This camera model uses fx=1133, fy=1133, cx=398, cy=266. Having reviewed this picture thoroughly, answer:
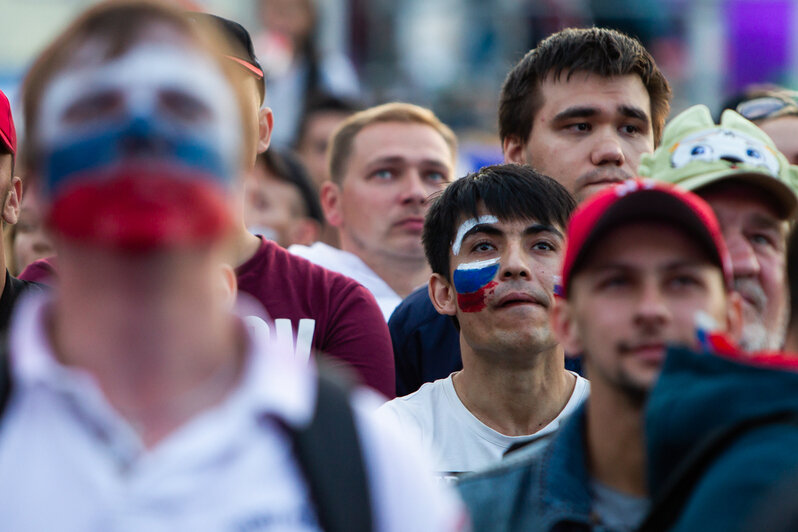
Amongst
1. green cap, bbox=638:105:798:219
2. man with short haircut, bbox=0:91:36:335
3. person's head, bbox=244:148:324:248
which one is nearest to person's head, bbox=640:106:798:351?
green cap, bbox=638:105:798:219

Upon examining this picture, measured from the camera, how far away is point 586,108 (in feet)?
14.3

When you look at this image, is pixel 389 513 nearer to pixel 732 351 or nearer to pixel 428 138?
pixel 732 351

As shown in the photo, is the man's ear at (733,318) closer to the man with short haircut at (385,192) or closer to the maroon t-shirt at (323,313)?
the maroon t-shirt at (323,313)

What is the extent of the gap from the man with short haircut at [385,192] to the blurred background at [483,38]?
622 cm

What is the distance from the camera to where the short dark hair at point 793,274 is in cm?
232

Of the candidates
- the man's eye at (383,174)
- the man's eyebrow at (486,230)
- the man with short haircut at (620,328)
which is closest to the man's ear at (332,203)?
the man's eye at (383,174)

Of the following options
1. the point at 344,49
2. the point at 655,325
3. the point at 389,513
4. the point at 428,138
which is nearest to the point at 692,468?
the point at 655,325

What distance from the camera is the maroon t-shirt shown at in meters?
3.57

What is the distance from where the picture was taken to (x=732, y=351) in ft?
6.99

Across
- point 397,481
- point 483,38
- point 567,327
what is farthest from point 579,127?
point 483,38

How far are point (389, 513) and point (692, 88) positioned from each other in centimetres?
1324

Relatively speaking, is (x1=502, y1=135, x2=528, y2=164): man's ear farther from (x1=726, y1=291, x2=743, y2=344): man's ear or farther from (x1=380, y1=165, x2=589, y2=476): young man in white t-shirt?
(x1=726, y1=291, x2=743, y2=344): man's ear

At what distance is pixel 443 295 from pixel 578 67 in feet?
4.18

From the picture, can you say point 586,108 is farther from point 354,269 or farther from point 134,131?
point 134,131
